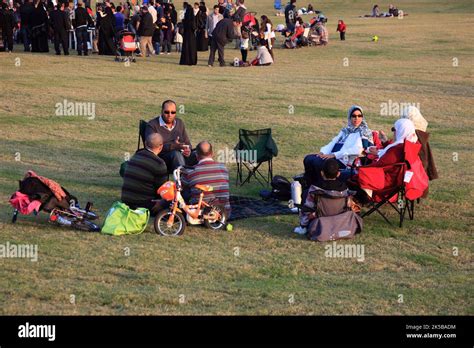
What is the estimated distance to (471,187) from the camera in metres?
14.0

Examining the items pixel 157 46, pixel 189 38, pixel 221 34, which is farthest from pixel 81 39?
pixel 221 34

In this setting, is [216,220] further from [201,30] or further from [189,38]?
[201,30]

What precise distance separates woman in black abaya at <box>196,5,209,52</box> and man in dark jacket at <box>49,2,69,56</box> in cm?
484

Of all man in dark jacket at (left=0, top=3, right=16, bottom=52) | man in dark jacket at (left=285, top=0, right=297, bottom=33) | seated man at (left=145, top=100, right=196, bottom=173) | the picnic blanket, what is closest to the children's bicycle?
the picnic blanket

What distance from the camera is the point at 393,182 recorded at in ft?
37.6

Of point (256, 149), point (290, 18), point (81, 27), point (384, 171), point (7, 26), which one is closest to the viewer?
point (384, 171)

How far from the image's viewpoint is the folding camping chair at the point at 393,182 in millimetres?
11375

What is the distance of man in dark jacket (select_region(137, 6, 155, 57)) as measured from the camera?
30.2 m

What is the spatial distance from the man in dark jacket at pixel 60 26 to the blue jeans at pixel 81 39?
508mm

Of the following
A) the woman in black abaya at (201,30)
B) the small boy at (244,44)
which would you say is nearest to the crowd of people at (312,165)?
the small boy at (244,44)

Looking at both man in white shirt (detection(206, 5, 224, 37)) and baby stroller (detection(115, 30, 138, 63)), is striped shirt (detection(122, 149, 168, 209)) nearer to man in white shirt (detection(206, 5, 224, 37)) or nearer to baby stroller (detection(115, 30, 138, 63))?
baby stroller (detection(115, 30, 138, 63))

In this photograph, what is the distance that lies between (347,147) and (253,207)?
1556 millimetres

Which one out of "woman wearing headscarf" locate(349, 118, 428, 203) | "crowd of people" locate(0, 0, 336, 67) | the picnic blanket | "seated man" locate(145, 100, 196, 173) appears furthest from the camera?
"crowd of people" locate(0, 0, 336, 67)

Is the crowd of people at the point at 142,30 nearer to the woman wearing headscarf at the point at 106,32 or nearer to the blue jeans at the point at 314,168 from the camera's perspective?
the woman wearing headscarf at the point at 106,32
